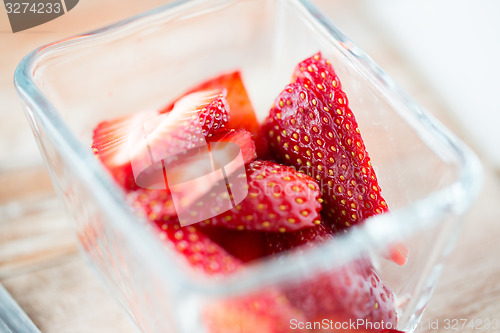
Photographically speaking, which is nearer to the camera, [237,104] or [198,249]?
[198,249]

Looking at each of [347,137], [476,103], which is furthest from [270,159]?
[476,103]

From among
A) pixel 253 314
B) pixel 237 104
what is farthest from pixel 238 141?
pixel 253 314

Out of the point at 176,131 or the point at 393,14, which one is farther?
the point at 393,14

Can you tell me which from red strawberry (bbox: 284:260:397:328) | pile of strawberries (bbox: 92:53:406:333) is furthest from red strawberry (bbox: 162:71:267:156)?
red strawberry (bbox: 284:260:397:328)

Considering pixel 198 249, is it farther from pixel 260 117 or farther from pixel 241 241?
pixel 260 117

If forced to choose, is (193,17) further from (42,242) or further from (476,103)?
(476,103)

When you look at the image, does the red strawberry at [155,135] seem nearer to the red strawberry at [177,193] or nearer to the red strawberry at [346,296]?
the red strawberry at [177,193]

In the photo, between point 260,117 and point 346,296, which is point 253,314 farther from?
point 260,117
